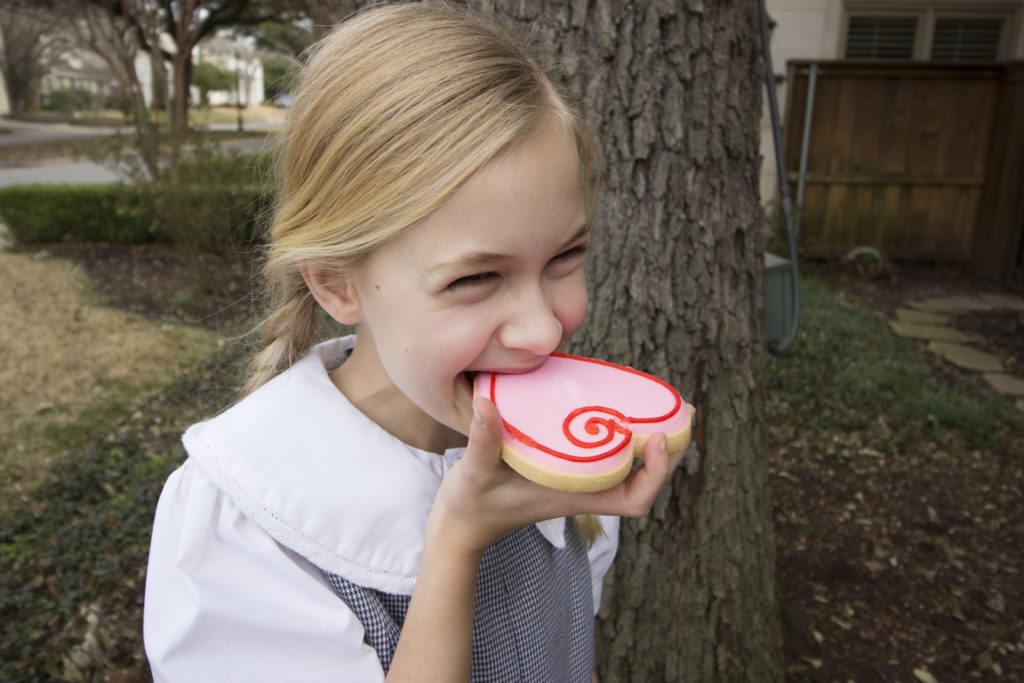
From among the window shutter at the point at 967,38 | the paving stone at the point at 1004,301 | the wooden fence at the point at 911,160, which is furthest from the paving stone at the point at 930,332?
the window shutter at the point at 967,38

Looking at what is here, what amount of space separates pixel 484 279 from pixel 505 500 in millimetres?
308

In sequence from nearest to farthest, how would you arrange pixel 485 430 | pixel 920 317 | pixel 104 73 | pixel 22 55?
1. pixel 485 430
2. pixel 920 317
3. pixel 22 55
4. pixel 104 73

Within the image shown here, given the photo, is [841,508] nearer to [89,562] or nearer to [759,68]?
[759,68]

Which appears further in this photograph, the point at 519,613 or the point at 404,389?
the point at 519,613

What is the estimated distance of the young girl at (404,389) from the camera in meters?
1.03

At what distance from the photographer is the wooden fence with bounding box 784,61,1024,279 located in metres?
8.23

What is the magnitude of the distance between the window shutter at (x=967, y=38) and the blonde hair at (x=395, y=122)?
9.97 metres

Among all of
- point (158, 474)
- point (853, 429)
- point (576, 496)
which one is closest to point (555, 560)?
point (576, 496)

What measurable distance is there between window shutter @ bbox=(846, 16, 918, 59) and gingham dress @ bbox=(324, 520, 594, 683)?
963 cm

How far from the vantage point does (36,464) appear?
414cm

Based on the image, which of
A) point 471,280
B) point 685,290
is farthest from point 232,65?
point 471,280

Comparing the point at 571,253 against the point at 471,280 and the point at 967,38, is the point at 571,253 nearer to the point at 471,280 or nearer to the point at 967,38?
the point at 471,280

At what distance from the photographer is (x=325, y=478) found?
1119 millimetres

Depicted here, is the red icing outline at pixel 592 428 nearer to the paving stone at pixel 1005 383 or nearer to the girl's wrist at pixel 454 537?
the girl's wrist at pixel 454 537
